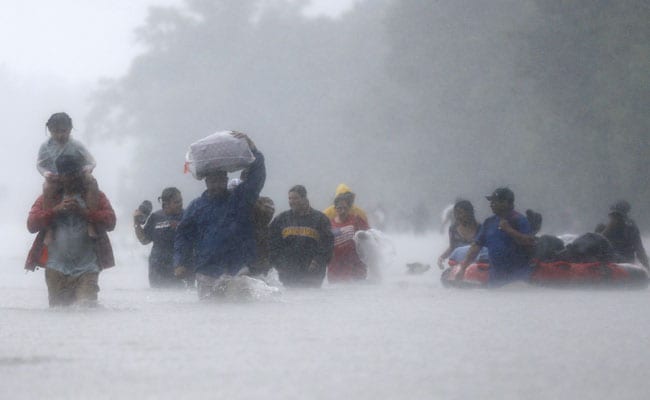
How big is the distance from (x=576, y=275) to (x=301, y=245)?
3.60 metres

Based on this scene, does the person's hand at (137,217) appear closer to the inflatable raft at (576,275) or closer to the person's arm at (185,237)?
the inflatable raft at (576,275)

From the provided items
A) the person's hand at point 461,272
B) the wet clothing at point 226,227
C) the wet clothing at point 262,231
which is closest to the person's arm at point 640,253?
the person's hand at point 461,272

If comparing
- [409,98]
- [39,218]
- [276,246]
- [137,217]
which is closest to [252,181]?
[39,218]

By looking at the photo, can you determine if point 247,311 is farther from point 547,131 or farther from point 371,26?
point 371,26

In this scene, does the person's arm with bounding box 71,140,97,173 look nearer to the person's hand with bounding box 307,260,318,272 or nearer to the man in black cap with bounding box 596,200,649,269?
the person's hand with bounding box 307,260,318,272

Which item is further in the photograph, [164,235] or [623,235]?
[623,235]

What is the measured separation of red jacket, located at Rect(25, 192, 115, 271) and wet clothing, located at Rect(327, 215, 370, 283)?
8269mm

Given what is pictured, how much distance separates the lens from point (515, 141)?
191 feet

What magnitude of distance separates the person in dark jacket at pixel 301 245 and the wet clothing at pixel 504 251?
242cm

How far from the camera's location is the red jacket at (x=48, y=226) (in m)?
15.5

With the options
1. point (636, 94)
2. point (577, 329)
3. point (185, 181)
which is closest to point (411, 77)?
point (636, 94)

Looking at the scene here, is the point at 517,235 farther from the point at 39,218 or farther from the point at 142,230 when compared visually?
the point at 39,218

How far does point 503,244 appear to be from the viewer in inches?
786

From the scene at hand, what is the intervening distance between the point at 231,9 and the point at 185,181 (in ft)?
52.3
